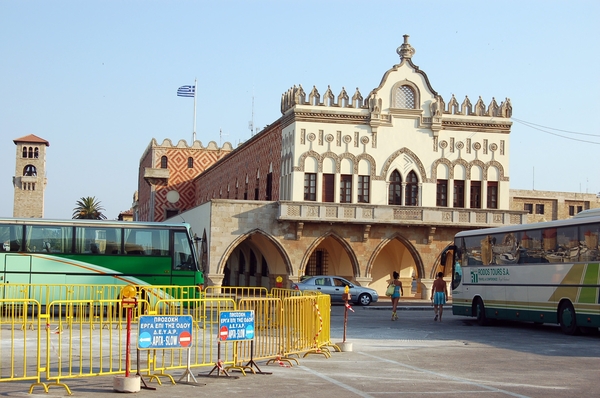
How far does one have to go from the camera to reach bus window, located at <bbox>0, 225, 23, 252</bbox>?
2522cm

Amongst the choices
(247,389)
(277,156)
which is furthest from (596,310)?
(277,156)

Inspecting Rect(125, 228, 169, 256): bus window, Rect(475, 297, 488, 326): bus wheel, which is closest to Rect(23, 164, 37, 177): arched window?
Rect(125, 228, 169, 256): bus window

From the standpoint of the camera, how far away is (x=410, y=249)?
4116 cm

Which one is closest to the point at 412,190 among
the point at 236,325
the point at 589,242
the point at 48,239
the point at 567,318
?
the point at 48,239

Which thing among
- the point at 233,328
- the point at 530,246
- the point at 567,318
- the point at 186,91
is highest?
the point at 186,91

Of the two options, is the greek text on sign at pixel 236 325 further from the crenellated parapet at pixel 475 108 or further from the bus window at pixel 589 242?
the crenellated parapet at pixel 475 108

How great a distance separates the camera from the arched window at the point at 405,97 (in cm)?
4141

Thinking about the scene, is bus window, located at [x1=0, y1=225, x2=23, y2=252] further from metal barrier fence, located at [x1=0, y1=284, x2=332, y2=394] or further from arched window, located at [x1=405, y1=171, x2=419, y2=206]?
arched window, located at [x1=405, y1=171, x2=419, y2=206]

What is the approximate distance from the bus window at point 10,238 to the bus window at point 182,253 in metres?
4.58

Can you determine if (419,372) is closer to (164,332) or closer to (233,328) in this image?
(233,328)

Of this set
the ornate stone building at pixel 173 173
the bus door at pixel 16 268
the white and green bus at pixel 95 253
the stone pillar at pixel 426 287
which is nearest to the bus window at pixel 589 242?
the white and green bus at pixel 95 253

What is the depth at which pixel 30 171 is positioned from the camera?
3905 inches

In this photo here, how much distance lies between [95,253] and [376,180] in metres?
17.8

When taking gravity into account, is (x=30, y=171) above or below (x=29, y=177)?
above
